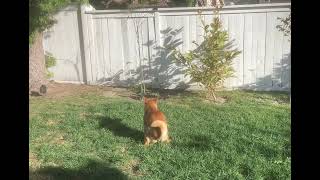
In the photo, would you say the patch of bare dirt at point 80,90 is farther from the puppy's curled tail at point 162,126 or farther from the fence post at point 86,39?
the puppy's curled tail at point 162,126

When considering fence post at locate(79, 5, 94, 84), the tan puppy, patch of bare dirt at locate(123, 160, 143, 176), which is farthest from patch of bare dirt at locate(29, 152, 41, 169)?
→ fence post at locate(79, 5, 94, 84)

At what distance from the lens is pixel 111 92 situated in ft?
30.0

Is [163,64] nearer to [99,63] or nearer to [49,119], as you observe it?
[99,63]

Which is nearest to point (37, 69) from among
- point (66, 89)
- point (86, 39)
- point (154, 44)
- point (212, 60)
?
point (66, 89)

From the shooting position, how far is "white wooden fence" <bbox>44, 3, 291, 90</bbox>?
8.41 m

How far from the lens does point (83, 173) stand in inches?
187

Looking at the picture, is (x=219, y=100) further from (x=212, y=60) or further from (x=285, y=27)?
(x=285, y=27)

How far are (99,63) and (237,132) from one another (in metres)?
4.73

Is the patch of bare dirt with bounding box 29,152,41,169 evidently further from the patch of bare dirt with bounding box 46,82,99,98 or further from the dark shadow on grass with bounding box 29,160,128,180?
the patch of bare dirt with bounding box 46,82,99,98

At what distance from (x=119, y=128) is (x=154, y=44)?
307 cm

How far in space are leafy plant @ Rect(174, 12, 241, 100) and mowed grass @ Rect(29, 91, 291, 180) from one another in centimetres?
42

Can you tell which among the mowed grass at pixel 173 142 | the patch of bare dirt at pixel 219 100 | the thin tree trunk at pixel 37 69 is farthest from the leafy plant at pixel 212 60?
the thin tree trunk at pixel 37 69

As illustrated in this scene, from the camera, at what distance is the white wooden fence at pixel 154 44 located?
8414 millimetres
